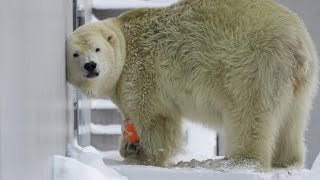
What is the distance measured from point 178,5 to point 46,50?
191 cm

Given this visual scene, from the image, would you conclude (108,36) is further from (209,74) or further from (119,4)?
(119,4)

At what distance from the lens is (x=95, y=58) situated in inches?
165

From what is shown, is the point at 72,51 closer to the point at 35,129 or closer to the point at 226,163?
the point at 226,163

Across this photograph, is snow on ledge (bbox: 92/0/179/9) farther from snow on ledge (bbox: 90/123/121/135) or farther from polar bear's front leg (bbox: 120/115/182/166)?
polar bear's front leg (bbox: 120/115/182/166)

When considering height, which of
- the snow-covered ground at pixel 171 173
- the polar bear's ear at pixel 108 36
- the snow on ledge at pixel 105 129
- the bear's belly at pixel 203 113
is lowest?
the snow on ledge at pixel 105 129

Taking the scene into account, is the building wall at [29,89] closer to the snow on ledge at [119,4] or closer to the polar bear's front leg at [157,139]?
the polar bear's front leg at [157,139]

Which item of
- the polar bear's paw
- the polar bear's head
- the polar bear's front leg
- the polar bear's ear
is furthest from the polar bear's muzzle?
the polar bear's paw

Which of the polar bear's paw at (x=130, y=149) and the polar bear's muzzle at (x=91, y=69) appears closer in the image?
the polar bear's muzzle at (x=91, y=69)

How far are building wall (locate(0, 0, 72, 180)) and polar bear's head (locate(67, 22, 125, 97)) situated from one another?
2.49ft

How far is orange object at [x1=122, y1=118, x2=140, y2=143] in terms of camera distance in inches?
179

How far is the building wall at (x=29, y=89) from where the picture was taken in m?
1.78

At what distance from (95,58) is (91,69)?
85 millimetres

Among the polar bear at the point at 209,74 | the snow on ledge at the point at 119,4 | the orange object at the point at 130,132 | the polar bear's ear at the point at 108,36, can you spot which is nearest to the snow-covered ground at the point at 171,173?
the polar bear at the point at 209,74

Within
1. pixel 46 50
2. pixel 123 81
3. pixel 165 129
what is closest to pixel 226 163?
pixel 165 129
